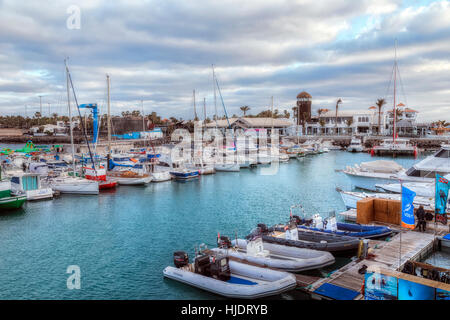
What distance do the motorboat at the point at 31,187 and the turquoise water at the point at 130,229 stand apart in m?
1.29

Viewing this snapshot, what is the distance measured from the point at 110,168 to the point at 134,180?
7835 mm

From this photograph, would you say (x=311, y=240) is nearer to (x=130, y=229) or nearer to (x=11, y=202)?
(x=130, y=229)

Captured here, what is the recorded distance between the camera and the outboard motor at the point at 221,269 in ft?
53.7

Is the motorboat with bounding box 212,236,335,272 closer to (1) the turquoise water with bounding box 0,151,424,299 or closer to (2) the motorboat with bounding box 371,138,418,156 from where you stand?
(1) the turquoise water with bounding box 0,151,424,299

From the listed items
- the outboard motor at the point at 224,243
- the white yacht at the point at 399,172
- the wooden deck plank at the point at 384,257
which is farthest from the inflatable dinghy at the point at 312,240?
the white yacht at the point at 399,172

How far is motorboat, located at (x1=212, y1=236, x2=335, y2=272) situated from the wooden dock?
150cm

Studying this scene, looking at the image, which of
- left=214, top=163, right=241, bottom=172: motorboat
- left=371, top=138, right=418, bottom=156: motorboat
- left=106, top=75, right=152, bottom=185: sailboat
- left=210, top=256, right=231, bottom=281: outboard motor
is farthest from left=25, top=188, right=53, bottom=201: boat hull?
left=371, top=138, right=418, bottom=156: motorboat

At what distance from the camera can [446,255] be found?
1955cm

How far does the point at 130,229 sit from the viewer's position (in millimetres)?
26375

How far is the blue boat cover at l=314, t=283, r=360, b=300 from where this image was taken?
13.5 meters
